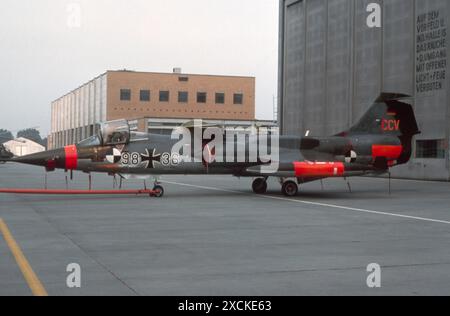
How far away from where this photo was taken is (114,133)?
19438 millimetres

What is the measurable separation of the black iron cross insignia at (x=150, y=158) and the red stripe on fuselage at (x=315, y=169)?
16.1 feet

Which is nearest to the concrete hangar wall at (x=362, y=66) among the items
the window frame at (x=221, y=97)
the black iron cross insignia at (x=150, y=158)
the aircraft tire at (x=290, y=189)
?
the aircraft tire at (x=290, y=189)

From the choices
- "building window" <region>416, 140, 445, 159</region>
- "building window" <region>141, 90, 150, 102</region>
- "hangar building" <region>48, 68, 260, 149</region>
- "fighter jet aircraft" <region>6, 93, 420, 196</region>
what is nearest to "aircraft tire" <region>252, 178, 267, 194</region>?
"fighter jet aircraft" <region>6, 93, 420, 196</region>

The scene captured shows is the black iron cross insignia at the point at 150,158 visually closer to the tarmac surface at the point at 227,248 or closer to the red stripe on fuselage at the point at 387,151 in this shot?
the tarmac surface at the point at 227,248

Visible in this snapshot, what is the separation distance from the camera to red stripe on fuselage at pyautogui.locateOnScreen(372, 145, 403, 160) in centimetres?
2194

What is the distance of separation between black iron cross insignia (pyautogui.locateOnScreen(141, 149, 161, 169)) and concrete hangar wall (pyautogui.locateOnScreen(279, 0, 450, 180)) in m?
18.9

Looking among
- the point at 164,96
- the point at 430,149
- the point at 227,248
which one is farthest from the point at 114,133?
the point at 164,96

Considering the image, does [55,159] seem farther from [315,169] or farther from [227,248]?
[227,248]

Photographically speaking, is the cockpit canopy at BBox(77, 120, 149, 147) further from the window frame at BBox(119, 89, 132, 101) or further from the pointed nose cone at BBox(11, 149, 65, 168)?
the window frame at BBox(119, 89, 132, 101)

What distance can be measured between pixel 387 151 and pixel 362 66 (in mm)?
17706

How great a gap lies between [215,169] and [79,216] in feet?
25.4

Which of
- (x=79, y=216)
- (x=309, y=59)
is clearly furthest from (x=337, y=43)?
(x=79, y=216)

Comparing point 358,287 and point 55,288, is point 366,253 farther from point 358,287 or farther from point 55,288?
point 55,288

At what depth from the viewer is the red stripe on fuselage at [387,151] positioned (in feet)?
72.0
